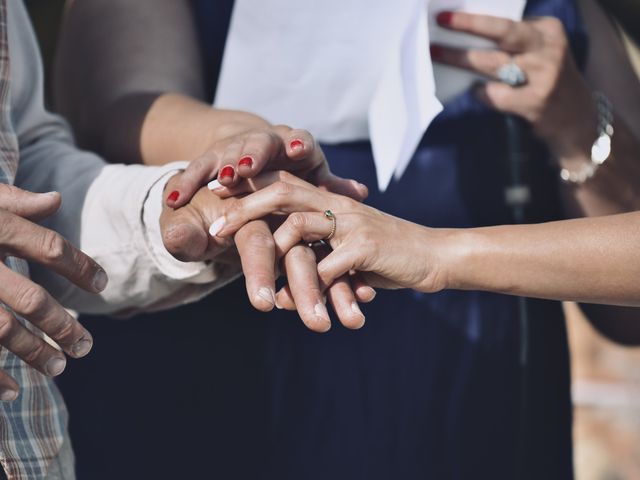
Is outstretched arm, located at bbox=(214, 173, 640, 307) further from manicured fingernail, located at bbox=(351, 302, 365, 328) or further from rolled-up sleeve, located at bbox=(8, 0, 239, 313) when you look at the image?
rolled-up sleeve, located at bbox=(8, 0, 239, 313)

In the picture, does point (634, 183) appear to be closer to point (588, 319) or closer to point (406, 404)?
point (588, 319)

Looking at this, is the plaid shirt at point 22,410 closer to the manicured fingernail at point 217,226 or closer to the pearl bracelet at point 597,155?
the manicured fingernail at point 217,226

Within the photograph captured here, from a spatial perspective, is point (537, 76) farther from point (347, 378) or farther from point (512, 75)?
point (347, 378)

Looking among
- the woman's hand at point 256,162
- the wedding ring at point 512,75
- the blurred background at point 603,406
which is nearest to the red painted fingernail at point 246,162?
the woman's hand at point 256,162

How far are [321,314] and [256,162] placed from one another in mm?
202

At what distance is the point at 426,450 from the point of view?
1.33 meters

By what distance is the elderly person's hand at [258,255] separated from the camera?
0.99 m

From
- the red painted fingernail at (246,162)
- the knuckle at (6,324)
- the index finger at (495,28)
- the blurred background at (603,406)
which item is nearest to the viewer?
the knuckle at (6,324)

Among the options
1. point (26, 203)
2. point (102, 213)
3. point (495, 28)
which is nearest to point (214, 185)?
point (102, 213)

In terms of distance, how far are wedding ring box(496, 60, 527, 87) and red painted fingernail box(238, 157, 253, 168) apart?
1.40 feet

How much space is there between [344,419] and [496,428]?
223mm

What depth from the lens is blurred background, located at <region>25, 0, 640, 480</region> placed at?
2.93 m

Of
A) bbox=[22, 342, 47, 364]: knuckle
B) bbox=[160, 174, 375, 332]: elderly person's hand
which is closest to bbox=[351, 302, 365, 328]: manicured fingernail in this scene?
bbox=[160, 174, 375, 332]: elderly person's hand

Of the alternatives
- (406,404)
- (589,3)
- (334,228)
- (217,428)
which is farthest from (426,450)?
(589,3)
